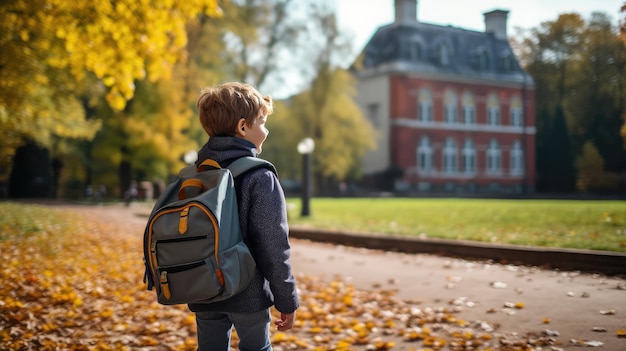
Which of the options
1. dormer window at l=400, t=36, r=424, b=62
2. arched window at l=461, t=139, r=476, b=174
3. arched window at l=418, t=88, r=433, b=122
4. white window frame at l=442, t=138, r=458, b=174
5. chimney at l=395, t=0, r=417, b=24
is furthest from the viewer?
arched window at l=418, t=88, r=433, b=122

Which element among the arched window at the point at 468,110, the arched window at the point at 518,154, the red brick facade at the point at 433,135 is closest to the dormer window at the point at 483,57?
the arched window at the point at 518,154

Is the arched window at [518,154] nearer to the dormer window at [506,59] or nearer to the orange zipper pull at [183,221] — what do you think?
the dormer window at [506,59]

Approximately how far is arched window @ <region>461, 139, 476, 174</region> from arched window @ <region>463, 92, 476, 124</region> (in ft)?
4.67

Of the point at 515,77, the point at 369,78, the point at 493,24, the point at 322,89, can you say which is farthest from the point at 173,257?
the point at 369,78

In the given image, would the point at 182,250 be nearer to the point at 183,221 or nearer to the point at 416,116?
the point at 183,221

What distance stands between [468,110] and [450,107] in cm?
140

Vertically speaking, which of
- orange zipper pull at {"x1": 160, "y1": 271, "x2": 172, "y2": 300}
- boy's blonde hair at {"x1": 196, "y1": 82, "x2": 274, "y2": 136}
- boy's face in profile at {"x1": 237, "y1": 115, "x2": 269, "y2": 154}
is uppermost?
boy's blonde hair at {"x1": 196, "y1": 82, "x2": 274, "y2": 136}

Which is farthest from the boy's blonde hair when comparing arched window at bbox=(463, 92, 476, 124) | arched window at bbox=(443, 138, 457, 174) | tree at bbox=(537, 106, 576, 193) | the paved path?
arched window at bbox=(443, 138, 457, 174)

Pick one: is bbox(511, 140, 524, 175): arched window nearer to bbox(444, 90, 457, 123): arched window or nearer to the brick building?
the brick building

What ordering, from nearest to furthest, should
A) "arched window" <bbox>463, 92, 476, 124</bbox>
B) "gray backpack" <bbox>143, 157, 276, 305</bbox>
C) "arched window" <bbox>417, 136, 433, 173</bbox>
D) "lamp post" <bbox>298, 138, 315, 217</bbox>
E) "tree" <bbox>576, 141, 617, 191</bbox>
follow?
"gray backpack" <bbox>143, 157, 276, 305</bbox>
"tree" <bbox>576, 141, 617, 191</bbox>
"lamp post" <bbox>298, 138, 315, 217</bbox>
"arched window" <bbox>463, 92, 476, 124</bbox>
"arched window" <bbox>417, 136, 433, 173</bbox>

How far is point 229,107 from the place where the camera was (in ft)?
8.76

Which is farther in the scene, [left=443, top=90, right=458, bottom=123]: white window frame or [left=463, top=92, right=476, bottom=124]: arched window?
[left=443, top=90, right=458, bottom=123]: white window frame

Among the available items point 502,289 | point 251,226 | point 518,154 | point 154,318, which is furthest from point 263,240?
point 518,154

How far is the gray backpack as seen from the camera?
8.00 feet
